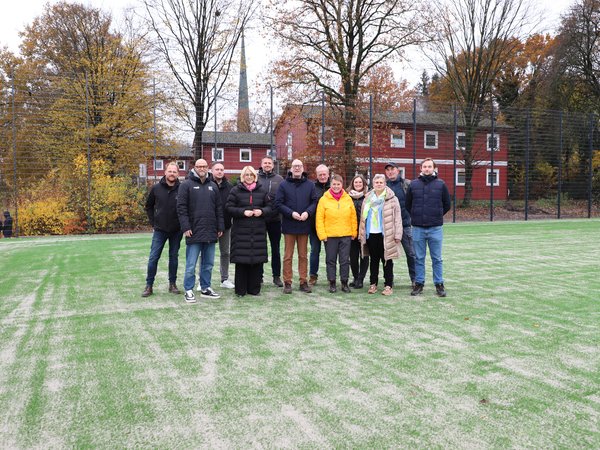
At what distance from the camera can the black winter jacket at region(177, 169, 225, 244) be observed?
6.07m

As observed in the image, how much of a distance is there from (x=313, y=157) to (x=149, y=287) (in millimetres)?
13596

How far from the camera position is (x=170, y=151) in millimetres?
22375

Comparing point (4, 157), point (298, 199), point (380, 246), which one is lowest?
point (380, 246)

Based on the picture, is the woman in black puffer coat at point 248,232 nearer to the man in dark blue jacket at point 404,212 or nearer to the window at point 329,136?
the man in dark blue jacket at point 404,212

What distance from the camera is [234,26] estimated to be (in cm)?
2222

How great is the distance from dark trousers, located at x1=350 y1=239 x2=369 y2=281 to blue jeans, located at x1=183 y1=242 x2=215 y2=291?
190 centimetres

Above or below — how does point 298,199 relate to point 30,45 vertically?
below

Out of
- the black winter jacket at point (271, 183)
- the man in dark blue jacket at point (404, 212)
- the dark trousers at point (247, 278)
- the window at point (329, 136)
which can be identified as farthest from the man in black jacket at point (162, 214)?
the window at point (329, 136)

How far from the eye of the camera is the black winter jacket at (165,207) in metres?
6.33

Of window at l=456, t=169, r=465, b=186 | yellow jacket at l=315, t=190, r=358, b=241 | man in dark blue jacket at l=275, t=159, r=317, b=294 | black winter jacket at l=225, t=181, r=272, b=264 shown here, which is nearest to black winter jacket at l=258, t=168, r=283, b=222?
man in dark blue jacket at l=275, t=159, r=317, b=294

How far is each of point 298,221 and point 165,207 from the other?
1694 mm

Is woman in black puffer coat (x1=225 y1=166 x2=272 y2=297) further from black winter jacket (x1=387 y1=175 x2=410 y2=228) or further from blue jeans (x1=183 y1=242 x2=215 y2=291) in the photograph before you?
black winter jacket (x1=387 y1=175 x2=410 y2=228)

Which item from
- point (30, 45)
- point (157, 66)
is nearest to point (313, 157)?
point (157, 66)

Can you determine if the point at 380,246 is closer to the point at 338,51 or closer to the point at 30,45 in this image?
the point at 338,51
